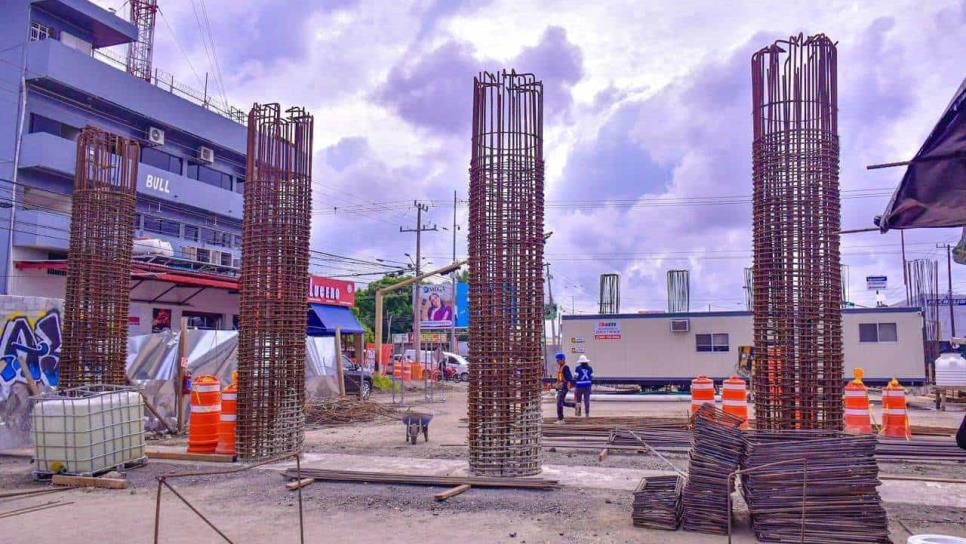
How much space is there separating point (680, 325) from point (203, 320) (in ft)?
65.6

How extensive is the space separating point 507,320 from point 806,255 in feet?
13.0

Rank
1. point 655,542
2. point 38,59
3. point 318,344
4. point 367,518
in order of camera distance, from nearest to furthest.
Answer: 1. point 655,542
2. point 367,518
3. point 318,344
4. point 38,59

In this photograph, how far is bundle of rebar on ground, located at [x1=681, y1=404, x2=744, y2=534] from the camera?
7.21 metres

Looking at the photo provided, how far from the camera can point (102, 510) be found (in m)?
8.59

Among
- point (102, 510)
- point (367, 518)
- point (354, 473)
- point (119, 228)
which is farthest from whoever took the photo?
point (119, 228)

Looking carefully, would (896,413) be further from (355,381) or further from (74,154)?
(74,154)

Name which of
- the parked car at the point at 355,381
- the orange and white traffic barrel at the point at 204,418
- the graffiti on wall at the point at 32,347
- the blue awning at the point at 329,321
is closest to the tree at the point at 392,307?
the blue awning at the point at 329,321

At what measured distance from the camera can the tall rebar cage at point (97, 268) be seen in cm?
1320

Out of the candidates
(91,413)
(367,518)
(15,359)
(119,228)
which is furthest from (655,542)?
(15,359)

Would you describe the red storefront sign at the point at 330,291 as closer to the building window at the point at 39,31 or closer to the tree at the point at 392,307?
the building window at the point at 39,31

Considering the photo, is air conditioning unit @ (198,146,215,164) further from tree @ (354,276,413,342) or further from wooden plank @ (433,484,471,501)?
wooden plank @ (433,484,471,501)

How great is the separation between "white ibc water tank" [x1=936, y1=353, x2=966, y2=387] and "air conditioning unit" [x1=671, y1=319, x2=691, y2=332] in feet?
29.1

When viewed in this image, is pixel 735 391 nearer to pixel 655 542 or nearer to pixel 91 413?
pixel 655 542

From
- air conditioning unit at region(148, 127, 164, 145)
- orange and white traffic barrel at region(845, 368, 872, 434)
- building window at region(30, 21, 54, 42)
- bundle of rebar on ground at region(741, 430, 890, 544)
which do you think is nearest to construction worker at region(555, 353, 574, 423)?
orange and white traffic barrel at region(845, 368, 872, 434)
